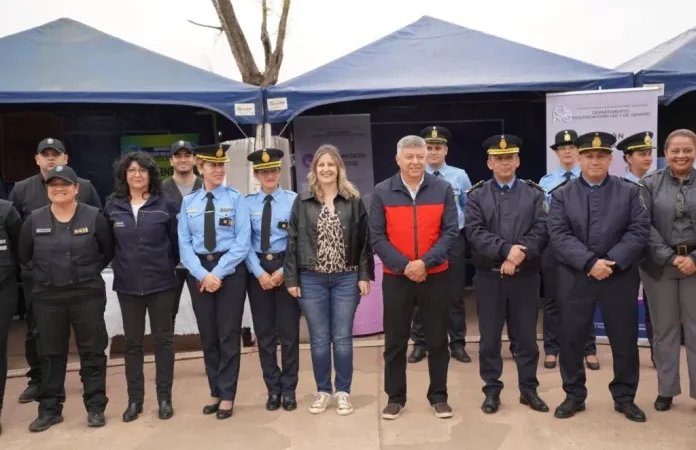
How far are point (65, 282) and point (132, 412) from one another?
102cm

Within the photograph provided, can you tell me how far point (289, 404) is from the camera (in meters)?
4.49

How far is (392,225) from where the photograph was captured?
4098mm

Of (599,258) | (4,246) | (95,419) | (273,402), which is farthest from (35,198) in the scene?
(599,258)

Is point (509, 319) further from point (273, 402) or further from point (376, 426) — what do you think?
point (273, 402)

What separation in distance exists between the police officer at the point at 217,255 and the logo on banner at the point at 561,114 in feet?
10.7

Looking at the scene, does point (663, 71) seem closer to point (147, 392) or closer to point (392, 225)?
point (392, 225)

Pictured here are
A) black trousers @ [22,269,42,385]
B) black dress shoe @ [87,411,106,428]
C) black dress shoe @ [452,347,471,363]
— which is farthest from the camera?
black dress shoe @ [452,347,471,363]

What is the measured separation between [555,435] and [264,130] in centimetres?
369

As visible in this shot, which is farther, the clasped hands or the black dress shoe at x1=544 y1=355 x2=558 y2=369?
the black dress shoe at x1=544 y1=355 x2=558 y2=369

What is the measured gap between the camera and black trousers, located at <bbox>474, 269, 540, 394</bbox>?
4234mm

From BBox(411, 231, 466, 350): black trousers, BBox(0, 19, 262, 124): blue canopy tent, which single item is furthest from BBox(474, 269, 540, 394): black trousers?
BBox(0, 19, 262, 124): blue canopy tent

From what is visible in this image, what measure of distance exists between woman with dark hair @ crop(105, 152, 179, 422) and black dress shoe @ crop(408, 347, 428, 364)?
6.74 feet

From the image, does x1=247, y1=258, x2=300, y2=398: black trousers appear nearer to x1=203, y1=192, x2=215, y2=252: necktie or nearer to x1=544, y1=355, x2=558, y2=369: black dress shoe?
x1=203, y1=192, x2=215, y2=252: necktie

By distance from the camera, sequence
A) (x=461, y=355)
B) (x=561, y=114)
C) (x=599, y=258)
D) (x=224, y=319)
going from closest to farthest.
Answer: (x=599, y=258) → (x=224, y=319) → (x=461, y=355) → (x=561, y=114)
